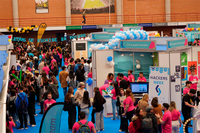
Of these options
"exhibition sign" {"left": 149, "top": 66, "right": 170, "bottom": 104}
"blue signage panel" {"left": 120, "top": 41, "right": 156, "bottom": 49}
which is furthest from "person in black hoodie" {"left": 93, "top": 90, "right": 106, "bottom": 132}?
"blue signage panel" {"left": 120, "top": 41, "right": 156, "bottom": 49}

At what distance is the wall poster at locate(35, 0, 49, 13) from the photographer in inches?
1229

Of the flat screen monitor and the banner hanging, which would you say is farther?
the flat screen monitor

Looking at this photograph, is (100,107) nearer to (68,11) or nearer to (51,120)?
(51,120)

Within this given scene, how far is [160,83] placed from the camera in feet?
27.7

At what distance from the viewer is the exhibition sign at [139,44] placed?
10.2 meters

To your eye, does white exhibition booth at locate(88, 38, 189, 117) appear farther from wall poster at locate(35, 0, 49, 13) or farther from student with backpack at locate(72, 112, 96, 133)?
wall poster at locate(35, 0, 49, 13)

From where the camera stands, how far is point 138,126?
5.94m

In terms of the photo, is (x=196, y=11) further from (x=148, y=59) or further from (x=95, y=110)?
(x=95, y=110)

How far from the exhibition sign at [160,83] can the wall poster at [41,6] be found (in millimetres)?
24929

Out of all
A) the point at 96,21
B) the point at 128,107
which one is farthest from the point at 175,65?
the point at 96,21

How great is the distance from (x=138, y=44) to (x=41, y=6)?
23107mm

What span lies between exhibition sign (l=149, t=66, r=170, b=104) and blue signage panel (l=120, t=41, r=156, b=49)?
183cm

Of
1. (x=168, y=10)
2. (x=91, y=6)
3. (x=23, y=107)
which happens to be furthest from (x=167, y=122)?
(x=168, y=10)

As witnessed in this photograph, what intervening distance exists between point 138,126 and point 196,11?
29799mm
